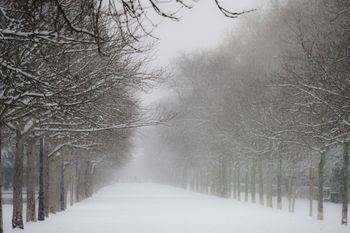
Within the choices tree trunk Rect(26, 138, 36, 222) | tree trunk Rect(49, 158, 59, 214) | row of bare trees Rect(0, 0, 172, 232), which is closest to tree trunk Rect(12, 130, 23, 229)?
row of bare trees Rect(0, 0, 172, 232)

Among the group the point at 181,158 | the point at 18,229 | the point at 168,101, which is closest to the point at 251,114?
the point at 18,229

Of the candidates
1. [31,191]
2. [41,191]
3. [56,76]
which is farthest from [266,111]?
[56,76]

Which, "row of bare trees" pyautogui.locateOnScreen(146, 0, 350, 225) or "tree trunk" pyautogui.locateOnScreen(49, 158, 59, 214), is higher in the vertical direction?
"row of bare trees" pyautogui.locateOnScreen(146, 0, 350, 225)

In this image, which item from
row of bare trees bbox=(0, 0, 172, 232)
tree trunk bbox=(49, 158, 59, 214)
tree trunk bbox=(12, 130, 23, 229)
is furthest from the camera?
tree trunk bbox=(49, 158, 59, 214)

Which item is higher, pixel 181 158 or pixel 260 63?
pixel 260 63

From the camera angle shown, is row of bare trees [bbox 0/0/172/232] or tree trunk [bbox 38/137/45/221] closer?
row of bare trees [bbox 0/0/172/232]

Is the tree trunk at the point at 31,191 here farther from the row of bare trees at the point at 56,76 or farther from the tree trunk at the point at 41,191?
the tree trunk at the point at 41,191

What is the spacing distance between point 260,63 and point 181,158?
28874 mm

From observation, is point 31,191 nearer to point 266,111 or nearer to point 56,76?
point 56,76

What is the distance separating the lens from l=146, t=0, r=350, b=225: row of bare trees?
75.8ft

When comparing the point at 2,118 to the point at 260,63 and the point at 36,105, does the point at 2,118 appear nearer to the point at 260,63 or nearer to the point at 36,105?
the point at 36,105

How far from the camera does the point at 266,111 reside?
33500 millimetres

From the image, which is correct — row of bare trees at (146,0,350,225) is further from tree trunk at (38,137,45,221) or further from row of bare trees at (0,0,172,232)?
tree trunk at (38,137,45,221)

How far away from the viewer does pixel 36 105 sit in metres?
15.8
